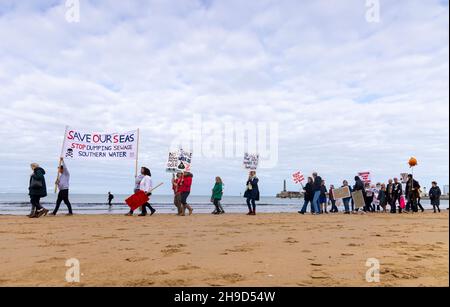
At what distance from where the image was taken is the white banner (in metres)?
15.5

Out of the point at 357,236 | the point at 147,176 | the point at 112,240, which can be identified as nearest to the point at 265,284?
the point at 112,240

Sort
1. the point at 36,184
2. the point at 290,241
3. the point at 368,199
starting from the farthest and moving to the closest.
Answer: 1. the point at 368,199
2. the point at 36,184
3. the point at 290,241

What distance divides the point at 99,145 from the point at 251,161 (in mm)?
8143

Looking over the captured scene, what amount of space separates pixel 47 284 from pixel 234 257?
268cm

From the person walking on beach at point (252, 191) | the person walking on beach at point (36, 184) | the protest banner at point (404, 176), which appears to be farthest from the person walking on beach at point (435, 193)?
the person walking on beach at point (36, 184)

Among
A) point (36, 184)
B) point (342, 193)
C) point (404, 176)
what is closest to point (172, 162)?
point (36, 184)

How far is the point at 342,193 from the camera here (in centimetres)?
2069

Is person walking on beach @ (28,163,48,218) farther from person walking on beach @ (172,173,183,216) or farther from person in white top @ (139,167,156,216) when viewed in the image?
person walking on beach @ (172,173,183,216)

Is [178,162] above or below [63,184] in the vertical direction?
above

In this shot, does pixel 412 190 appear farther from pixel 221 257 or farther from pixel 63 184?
pixel 221 257

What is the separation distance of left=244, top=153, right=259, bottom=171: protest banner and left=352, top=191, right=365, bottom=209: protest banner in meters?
5.22

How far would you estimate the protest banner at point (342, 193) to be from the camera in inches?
805

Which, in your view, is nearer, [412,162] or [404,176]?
[412,162]
